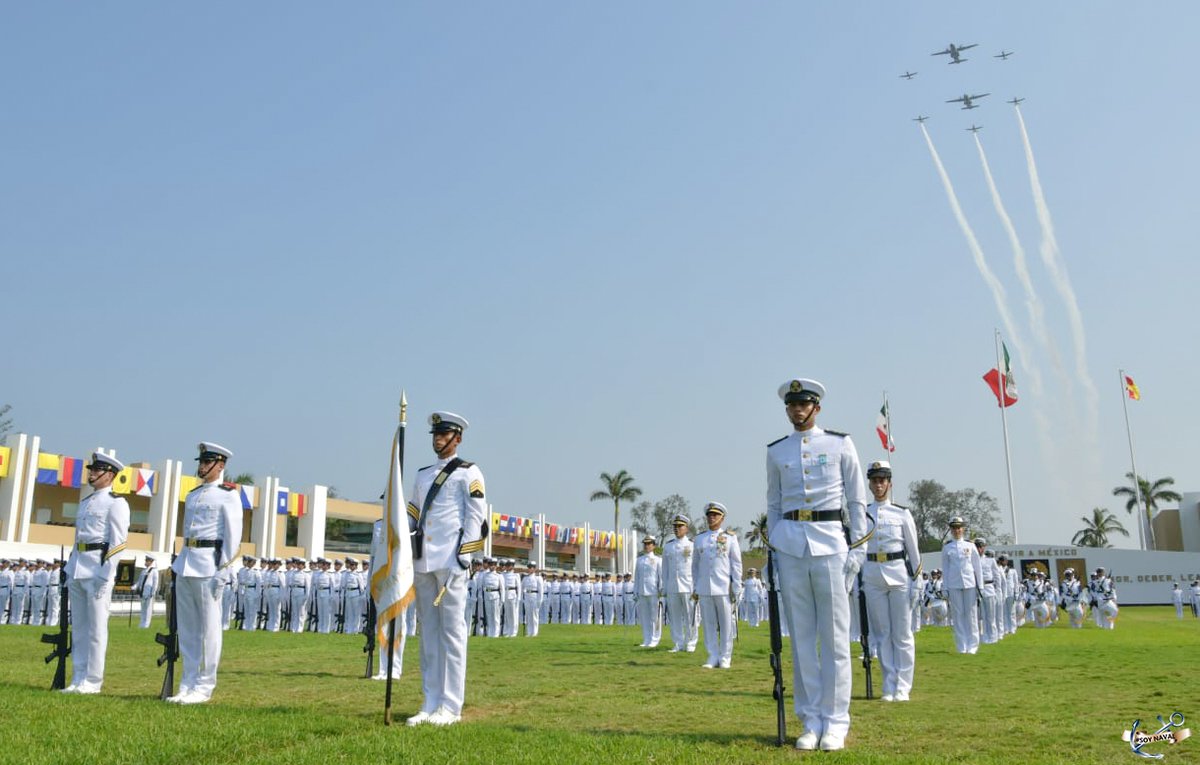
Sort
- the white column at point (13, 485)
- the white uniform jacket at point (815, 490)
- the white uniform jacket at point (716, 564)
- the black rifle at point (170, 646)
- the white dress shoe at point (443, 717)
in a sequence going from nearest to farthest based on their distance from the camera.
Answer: the white uniform jacket at point (815, 490) < the white dress shoe at point (443, 717) < the black rifle at point (170, 646) < the white uniform jacket at point (716, 564) < the white column at point (13, 485)

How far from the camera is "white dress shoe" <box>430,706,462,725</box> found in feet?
22.8

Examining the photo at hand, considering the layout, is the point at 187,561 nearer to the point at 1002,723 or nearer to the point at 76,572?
the point at 76,572

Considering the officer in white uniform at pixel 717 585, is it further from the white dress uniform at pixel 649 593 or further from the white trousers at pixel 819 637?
the white trousers at pixel 819 637

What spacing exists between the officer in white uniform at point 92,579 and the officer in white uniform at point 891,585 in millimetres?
7896

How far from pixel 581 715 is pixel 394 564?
2.11 meters

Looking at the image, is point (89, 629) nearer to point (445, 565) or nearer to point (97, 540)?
point (97, 540)

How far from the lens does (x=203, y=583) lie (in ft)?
28.0

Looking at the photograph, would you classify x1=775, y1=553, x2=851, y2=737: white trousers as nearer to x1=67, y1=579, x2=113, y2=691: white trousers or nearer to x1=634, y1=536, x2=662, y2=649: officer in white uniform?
x1=67, y1=579, x2=113, y2=691: white trousers

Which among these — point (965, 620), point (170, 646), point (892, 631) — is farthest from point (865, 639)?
point (965, 620)

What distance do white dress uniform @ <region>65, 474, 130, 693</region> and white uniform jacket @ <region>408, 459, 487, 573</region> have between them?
3.61m

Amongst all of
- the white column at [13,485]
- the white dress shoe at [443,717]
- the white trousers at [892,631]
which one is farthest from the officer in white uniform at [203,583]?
the white column at [13,485]

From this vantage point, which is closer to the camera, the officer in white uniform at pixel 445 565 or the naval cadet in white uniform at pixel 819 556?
the naval cadet in white uniform at pixel 819 556

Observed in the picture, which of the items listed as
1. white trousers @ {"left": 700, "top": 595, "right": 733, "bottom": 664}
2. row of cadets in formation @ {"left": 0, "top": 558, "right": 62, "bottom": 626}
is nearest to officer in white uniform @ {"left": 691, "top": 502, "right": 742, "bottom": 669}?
white trousers @ {"left": 700, "top": 595, "right": 733, "bottom": 664}

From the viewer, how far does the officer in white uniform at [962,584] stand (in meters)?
16.4
